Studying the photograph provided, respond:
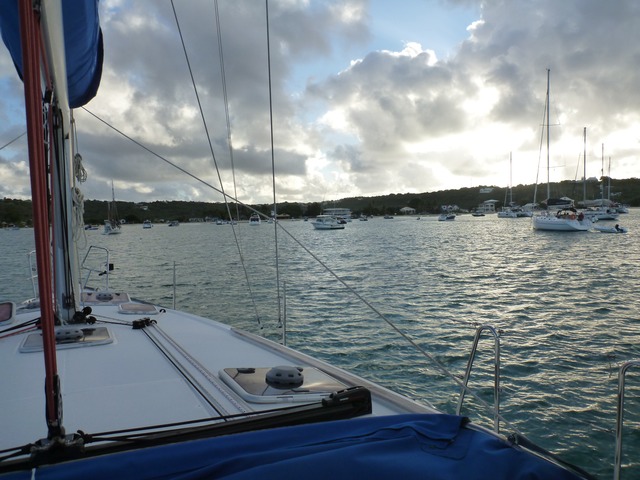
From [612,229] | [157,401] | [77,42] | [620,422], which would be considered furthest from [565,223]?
[157,401]

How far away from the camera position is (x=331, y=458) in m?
1.86

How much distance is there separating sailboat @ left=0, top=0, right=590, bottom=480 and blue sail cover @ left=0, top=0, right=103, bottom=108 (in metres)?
0.02

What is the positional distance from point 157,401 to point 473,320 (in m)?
10.3

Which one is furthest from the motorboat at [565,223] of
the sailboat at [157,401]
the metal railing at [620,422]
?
the metal railing at [620,422]

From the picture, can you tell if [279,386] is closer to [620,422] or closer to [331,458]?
[331,458]

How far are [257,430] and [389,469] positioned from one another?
2.42 ft

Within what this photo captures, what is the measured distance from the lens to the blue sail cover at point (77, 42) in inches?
146

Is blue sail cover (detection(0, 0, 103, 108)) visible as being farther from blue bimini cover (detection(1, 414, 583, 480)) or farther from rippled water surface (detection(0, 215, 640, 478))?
blue bimini cover (detection(1, 414, 583, 480))

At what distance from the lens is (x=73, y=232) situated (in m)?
4.49

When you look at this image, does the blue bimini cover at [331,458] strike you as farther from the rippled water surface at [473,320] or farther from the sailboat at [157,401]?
the rippled water surface at [473,320]

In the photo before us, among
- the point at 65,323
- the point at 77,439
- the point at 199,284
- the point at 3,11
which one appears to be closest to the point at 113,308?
the point at 65,323

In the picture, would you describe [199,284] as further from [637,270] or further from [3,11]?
[637,270]

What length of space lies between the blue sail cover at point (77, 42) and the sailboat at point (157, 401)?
0.02 meters

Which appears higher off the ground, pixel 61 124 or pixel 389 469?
pixel 61 124
